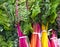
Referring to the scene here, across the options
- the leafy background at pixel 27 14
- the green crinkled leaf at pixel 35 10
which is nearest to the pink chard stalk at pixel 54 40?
the leafy background at pixel 27 14

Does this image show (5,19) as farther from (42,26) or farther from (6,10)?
(42,26)

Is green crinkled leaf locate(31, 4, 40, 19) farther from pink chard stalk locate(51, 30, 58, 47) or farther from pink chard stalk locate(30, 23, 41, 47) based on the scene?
pink chard stalk locate(51, 30, 58, 47)

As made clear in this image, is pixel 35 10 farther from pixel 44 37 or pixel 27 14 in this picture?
pixel 44 37

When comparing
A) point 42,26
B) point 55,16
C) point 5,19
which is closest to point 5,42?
point 5,19

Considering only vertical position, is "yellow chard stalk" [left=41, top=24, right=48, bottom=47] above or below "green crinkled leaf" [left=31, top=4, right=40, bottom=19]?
below

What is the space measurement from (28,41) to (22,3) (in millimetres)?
252

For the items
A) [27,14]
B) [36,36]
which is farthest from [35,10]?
[36,36]

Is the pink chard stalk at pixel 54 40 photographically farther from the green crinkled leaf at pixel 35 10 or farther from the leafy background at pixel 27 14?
the green crinkled leaf at pixel 35 10

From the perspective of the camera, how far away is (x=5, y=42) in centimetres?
118

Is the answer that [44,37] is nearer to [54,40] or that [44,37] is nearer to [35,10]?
[54,40]

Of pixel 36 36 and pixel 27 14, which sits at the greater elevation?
pixel 27 14

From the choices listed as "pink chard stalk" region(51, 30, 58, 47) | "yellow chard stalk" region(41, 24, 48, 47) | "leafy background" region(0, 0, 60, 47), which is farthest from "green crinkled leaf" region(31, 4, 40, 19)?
"pink chard stalk" region(51, 30, 58, 47)

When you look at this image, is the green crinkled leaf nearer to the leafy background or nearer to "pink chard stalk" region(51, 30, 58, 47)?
the leafy background

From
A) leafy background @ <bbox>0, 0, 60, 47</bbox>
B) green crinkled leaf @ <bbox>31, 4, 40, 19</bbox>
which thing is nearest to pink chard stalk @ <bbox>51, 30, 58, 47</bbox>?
leafy background @ <bbox>0, 0, 60, 47</bbox>
